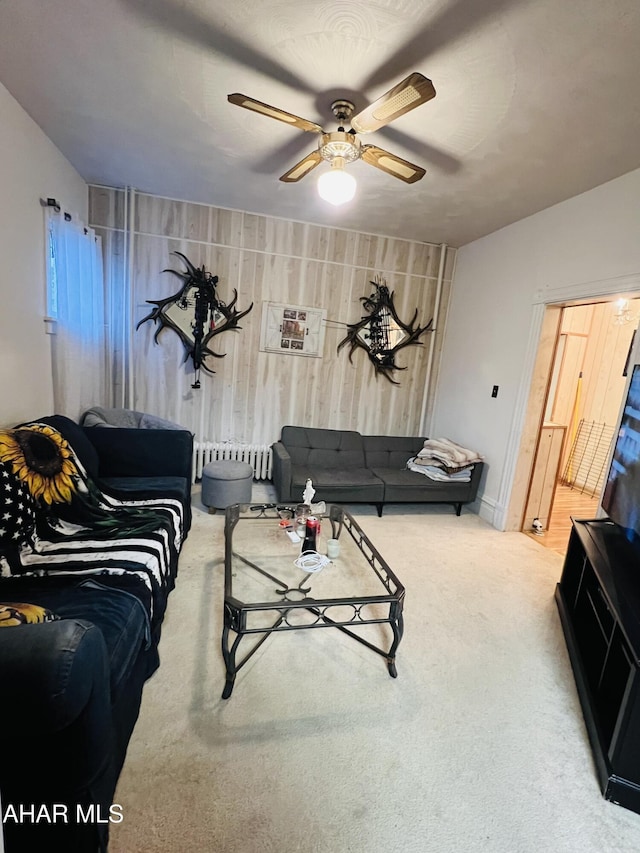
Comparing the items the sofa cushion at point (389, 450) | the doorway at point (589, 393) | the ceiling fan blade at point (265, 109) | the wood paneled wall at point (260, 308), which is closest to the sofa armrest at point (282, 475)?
the wood paneled wall at point (260, 308)

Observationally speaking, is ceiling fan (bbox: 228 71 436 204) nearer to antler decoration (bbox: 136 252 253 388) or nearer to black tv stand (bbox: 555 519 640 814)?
antler decoration (bbox: 136 252 253 388)

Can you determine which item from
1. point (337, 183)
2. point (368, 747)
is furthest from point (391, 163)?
point (368, 747)

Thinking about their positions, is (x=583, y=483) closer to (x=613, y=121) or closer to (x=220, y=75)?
(x=613, y=121)

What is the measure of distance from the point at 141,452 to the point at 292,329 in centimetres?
192

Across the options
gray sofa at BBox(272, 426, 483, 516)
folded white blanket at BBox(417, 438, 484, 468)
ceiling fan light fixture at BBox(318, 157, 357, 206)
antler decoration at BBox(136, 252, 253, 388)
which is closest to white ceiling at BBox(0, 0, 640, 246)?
ceiling fan light fixture at BBox(318, 157, 357, 206)

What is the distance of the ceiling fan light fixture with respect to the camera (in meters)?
1.84

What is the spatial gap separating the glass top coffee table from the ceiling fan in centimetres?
184

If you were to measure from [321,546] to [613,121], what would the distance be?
2691 mm

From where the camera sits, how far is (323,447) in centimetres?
390

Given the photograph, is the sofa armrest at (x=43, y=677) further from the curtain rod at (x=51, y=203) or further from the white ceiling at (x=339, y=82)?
the curtain rod at (x=51, y=203)

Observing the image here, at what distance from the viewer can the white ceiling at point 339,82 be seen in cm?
147

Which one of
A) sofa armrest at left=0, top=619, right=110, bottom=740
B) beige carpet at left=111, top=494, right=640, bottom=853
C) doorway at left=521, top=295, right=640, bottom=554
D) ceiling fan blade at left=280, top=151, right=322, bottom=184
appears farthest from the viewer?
doorway at left=521, top=295, right=640, bottom=554

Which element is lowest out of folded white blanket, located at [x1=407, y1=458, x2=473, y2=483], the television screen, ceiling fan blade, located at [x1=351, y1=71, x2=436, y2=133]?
folded white blanket, located at [x1=407, y1=458, x2=473, y2=483]

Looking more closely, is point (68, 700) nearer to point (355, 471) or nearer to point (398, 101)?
point (398, 101)
